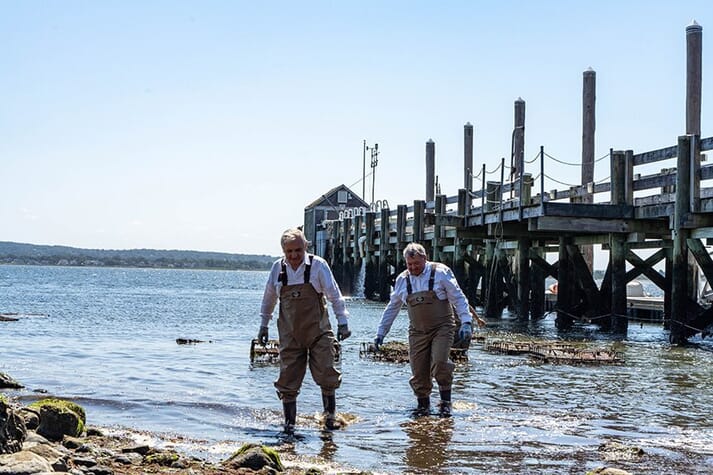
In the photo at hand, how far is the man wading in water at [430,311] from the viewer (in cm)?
934

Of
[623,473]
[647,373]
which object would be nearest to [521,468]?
[623,473]

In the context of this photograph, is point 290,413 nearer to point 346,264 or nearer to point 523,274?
point 523,274

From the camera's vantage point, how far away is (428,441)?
841cm

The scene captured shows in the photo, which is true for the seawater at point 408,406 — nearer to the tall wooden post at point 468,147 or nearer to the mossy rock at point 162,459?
the mossy rock at point 162,459

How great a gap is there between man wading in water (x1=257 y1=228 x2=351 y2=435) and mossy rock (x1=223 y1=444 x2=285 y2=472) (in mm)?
1587

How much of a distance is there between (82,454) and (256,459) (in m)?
1.32

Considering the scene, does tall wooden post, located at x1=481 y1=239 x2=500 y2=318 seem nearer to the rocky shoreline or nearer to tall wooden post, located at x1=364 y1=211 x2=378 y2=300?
tall wooden post, located at x1=364 y1=211 x2=378 y2=300

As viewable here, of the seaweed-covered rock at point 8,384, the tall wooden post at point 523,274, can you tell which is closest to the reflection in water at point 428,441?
the seaweed-covered rock at point 8,384

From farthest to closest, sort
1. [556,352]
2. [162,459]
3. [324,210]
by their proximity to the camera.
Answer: [324,210] < [556,352] < [162,459]

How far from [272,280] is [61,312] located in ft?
85.9

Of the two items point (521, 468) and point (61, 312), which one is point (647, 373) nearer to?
point (521, 468)

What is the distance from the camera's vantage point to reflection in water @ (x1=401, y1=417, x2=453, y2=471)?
759cm

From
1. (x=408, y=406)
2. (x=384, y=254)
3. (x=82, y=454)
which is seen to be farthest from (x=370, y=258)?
(x=82, y=454)

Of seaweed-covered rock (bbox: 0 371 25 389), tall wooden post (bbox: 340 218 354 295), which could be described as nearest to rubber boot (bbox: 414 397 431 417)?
seaweed-covered rock (bbox: 0 371 25 389)
